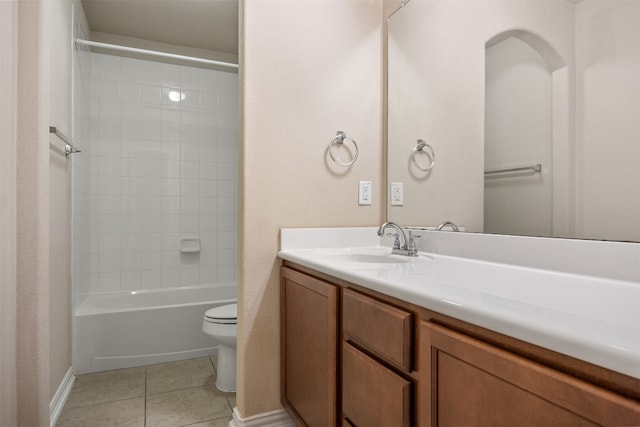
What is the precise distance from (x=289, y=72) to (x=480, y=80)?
2.63 feet

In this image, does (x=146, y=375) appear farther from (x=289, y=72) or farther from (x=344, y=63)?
(x=344, y=63)

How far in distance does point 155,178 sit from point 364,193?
209 cm

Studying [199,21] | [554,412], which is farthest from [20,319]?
[199,21]

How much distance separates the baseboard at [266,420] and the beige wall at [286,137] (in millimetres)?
26

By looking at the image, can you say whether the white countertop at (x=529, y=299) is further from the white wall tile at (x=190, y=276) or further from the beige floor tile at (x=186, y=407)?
the white wall tile at (x=190, y=276)

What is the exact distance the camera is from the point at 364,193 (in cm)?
175

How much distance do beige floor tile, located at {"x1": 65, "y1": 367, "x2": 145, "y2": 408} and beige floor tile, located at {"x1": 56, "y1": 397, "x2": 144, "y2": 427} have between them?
0.05 m

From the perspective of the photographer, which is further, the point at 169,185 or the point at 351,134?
the point at 169,185

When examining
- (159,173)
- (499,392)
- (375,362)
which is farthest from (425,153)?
(159,173)

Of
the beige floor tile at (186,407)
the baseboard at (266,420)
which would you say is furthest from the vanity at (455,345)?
the beige floor tile at (186,407)

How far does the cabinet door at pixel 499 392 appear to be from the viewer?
Answer: 0.45 meters

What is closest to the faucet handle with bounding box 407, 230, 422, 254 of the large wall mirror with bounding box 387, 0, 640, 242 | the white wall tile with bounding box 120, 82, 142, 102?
the large wall mirror with bounding box 387, 0, 640, 242

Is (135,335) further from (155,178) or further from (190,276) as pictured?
(155,178)

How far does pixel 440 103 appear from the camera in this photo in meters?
1.51
